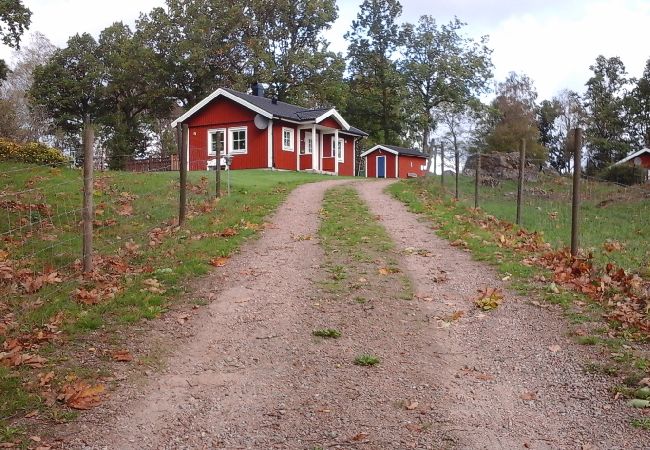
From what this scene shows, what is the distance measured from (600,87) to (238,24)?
131 ft

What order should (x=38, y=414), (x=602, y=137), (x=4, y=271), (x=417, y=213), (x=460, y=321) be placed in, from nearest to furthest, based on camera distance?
(x=38, y=414) < (x=460, y=321) < (x=4, y=271) < (x=417, y=213) < (x=602, y=137)

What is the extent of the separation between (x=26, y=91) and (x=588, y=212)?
47748mm

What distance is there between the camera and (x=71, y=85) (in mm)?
48812

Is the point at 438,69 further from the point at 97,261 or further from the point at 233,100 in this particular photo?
the point at 97,261

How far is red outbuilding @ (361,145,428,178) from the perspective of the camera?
4400 centimetres

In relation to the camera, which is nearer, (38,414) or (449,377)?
(38,414)

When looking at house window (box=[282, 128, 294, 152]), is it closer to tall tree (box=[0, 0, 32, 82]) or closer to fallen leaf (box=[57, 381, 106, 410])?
tall tree (box=[0, 0, 32, 82])

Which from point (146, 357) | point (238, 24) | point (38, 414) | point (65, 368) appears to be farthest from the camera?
point (238, 24)

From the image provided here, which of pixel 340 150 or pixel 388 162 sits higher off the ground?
pixel 340 150

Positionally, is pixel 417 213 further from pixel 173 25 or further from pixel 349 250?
pixel 173 25

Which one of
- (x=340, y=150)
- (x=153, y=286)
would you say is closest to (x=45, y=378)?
(x=153, y=286)

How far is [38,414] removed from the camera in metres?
4.08

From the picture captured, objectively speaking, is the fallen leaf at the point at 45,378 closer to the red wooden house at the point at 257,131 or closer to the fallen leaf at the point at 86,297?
the fallen leaf at the point at 86,297

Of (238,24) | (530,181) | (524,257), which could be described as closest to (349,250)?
(524,257)
